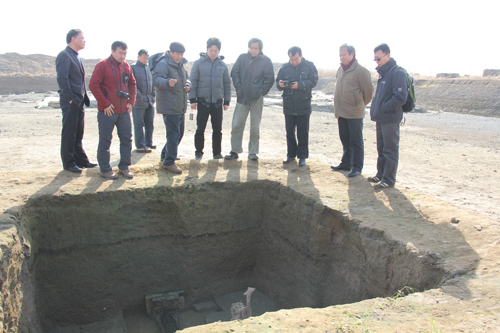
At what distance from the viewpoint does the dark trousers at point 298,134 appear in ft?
18.7

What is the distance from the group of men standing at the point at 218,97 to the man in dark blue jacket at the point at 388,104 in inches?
0.5

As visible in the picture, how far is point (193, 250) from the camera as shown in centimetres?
514

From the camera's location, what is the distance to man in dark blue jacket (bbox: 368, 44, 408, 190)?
4.46m

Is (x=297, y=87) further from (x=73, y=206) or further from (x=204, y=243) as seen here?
(x=73, y=206)

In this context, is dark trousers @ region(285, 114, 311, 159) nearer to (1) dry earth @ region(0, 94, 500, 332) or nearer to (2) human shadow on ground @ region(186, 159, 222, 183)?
(1) dry earth @ region(0, 94, 500, 332)

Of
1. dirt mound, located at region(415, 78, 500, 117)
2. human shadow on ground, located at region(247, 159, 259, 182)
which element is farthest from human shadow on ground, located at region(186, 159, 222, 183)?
dirt mound, located at region(415, 78, 500, 117)

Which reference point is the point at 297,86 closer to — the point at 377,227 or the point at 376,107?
the point at 376,107

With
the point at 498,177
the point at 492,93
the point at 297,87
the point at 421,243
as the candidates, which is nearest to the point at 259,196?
the point at 297,87

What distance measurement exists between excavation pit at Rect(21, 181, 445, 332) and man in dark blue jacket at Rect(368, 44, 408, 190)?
3.68 ft

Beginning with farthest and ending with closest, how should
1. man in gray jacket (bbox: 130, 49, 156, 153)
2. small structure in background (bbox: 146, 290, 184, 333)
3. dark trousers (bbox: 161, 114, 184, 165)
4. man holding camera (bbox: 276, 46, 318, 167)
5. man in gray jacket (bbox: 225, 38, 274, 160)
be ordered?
man in gray jacket (bbox: 130, 49, 156, 153)
man in gray jacket (bbox: 225, 38, 274, 160)
man holding camera (bbox: 276, 46, 318, 167)
dark trousers (bbox: 161, 114, 184, 165)
small structure in background (bbox: 146, 290, 184, 333)

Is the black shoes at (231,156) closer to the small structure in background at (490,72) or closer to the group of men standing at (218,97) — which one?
the group of men standing at (218,97)

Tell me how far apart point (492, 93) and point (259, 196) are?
2548 centimetres

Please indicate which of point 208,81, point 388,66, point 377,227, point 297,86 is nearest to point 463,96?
point 297,86

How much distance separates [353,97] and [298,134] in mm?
1052
